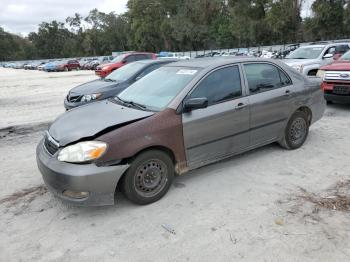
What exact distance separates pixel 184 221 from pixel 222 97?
178 cm

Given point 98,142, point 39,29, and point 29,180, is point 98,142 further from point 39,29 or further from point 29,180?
point 39,29

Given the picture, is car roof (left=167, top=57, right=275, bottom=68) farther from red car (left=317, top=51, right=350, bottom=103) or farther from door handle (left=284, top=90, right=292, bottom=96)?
red car (left=317, top=51, right=350, bottom=103)

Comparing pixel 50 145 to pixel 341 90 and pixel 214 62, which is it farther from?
pixel 341 90

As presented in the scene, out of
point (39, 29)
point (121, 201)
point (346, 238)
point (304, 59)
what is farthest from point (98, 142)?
point (39, 29)

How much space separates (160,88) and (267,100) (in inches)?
63.9

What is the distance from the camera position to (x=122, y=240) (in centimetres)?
331

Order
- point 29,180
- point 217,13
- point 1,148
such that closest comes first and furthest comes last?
point 29,180 → point 1,148 → point 217,13

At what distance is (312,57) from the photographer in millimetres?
11133

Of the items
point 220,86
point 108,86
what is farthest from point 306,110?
point 108,86

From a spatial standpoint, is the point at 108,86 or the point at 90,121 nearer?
the point at 90,121

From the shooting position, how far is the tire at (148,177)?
12.3ft

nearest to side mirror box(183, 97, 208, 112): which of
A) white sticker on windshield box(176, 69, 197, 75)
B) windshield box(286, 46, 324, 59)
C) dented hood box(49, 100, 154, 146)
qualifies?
dented hood box(49, 100, 154, 146)

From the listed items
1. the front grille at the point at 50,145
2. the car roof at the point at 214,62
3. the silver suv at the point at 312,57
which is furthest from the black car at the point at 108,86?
the silver suv at the point at 312,57

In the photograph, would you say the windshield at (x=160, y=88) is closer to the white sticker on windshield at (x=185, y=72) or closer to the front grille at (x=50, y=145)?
the white sticker on windshield at (x=185, y=72)
